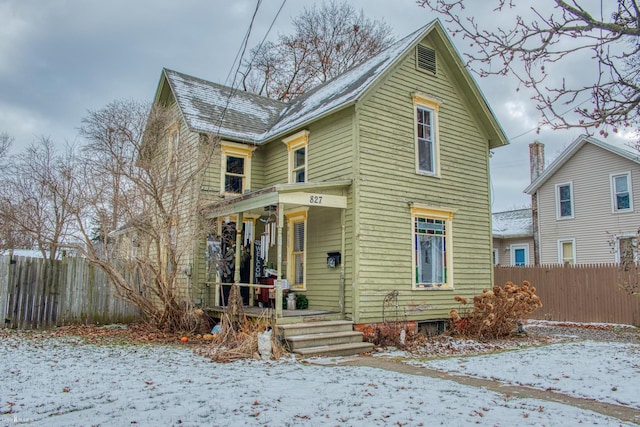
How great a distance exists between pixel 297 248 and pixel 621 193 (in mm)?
14690

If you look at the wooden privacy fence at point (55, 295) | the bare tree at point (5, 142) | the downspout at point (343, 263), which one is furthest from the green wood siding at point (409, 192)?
the bare tree at point (5, 142)

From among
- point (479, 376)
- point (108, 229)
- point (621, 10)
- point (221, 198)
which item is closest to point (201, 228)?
point (221, 198)

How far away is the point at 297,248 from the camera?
1335 centimetres

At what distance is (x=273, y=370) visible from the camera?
25.7 feet

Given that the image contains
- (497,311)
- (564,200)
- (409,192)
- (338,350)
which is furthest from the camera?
(564,200)

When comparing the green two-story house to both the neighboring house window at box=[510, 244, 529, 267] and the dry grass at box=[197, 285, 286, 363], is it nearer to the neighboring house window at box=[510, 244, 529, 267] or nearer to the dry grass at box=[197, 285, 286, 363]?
the dry grass at box=[197, 285, 286, 363]

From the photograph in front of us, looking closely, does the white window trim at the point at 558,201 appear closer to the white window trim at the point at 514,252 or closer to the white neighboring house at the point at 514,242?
the white neighboring house at the point at 514,242

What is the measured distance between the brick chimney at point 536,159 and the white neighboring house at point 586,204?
1.53 m

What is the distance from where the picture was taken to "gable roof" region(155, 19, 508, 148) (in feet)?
42.2

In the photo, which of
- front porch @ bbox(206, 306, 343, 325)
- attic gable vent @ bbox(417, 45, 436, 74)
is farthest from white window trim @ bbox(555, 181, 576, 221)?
front porch @ bbox(206, 306, 343, 325)

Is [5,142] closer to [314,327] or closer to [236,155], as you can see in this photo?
[236,155]

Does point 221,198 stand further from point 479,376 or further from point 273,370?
point 479,376

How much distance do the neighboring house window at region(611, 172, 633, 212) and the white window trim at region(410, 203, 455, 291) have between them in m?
10.8

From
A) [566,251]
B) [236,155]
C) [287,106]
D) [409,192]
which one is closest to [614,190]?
[566,251]
